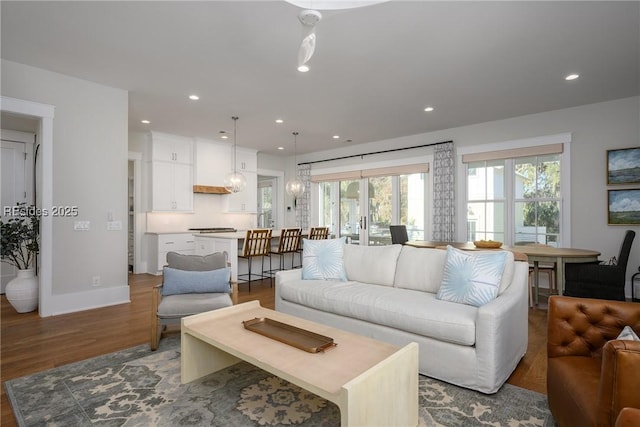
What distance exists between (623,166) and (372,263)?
3.99 m

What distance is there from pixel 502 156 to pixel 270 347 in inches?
207

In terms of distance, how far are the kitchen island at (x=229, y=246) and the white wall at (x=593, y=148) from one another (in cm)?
463

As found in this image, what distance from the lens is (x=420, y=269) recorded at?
305 cm

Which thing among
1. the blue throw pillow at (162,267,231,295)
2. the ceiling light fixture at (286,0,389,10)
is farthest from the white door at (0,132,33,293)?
the ceiling light fixture at (286,0,389,10)

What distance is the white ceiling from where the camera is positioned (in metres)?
2.66

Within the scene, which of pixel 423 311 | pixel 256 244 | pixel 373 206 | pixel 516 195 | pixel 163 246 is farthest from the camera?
pixel 373 206

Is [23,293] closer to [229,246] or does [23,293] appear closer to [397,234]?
[229,246]

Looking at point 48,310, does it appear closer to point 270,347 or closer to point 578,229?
point 270,347

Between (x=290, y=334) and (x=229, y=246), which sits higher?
(x=229, y=246)

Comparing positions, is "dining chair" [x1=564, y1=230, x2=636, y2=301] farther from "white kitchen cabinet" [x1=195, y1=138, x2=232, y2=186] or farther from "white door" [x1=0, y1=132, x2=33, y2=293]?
"white door" [x1=0, y1=132, x2=33, y2=293]

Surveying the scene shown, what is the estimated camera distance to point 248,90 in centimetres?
430

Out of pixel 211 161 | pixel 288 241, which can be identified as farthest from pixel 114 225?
pixel 211 161

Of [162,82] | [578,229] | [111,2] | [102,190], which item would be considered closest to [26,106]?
[102,190]

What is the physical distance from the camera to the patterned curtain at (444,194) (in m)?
6.04
